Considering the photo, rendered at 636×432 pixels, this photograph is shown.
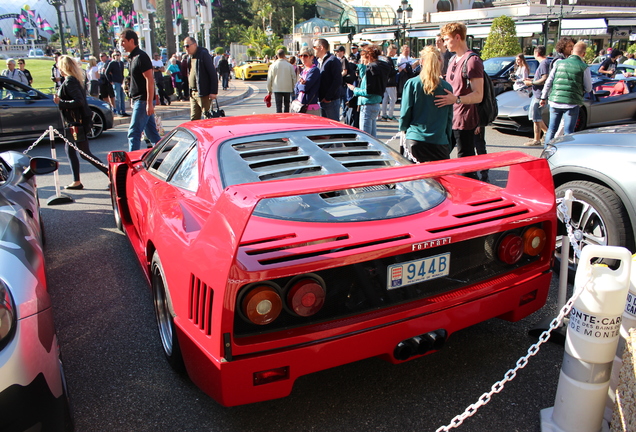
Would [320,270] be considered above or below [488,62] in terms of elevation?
below

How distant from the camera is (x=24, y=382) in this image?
5.62ft

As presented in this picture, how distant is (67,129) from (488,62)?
1034 cm

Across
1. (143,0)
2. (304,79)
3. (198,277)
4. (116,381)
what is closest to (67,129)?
(304,79)

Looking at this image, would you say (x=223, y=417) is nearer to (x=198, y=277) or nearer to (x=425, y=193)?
(x=198, y=277)

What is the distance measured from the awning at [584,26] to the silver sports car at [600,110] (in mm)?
30430

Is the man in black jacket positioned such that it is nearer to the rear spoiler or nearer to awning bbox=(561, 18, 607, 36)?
the rear spoiler

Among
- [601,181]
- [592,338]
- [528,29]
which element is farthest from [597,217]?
[528,29]

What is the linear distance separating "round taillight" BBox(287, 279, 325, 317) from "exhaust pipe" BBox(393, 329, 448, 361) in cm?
45

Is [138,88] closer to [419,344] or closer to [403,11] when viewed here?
[419,344]

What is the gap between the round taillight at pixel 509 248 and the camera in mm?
2500

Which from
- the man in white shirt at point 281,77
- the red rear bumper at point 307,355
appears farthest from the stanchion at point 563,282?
the man in white shirt at point 281,77

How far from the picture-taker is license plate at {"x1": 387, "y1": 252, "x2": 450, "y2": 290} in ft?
7.20

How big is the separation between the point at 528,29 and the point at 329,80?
100 feet

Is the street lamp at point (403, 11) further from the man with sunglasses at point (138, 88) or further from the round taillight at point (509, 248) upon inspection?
the round taillight at point (509, 248)
